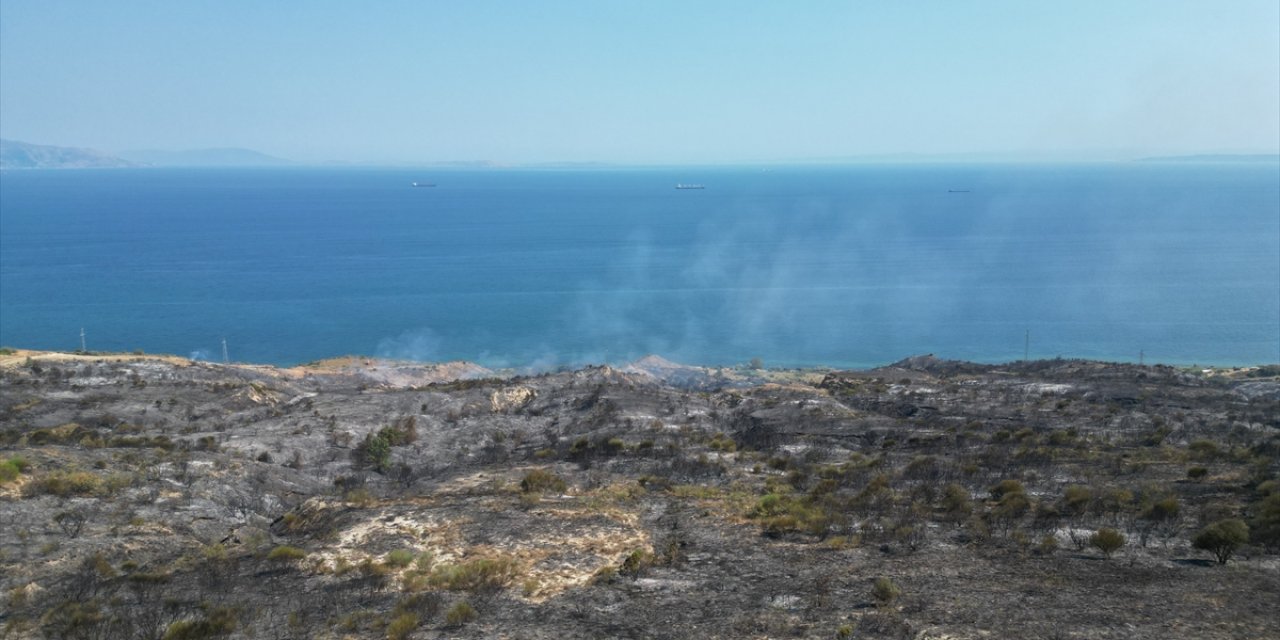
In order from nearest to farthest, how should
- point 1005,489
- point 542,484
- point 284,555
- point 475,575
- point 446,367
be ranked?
1. point 475,575
2. point 284,555
3. point 1005,489
4. point 542,484
5. point 446,367

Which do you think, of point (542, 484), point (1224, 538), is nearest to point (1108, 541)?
point (1224, 538)

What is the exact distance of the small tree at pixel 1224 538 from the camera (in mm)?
18406

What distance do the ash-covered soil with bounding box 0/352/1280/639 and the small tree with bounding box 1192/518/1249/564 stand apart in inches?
3.3

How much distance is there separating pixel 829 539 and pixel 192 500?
18.8 m

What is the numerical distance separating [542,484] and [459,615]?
11045mm

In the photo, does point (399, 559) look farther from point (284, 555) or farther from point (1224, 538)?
point (1224, 538)

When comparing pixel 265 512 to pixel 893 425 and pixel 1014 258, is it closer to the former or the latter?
pixel 893 425

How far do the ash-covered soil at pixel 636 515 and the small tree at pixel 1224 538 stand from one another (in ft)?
0.28

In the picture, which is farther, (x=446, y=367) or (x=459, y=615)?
(x=446, y=367)

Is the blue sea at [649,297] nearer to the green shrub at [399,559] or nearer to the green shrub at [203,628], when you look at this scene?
the green shrub at [399,559]

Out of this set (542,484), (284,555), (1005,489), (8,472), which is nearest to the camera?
(284,555)

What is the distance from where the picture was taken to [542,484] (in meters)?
27.7

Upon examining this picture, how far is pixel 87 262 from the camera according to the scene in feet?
489

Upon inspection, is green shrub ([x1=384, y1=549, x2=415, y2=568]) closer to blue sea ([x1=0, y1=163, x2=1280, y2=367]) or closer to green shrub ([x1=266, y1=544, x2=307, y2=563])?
green shrub ([x1=266, y1=544, x2=307, y2=563])
